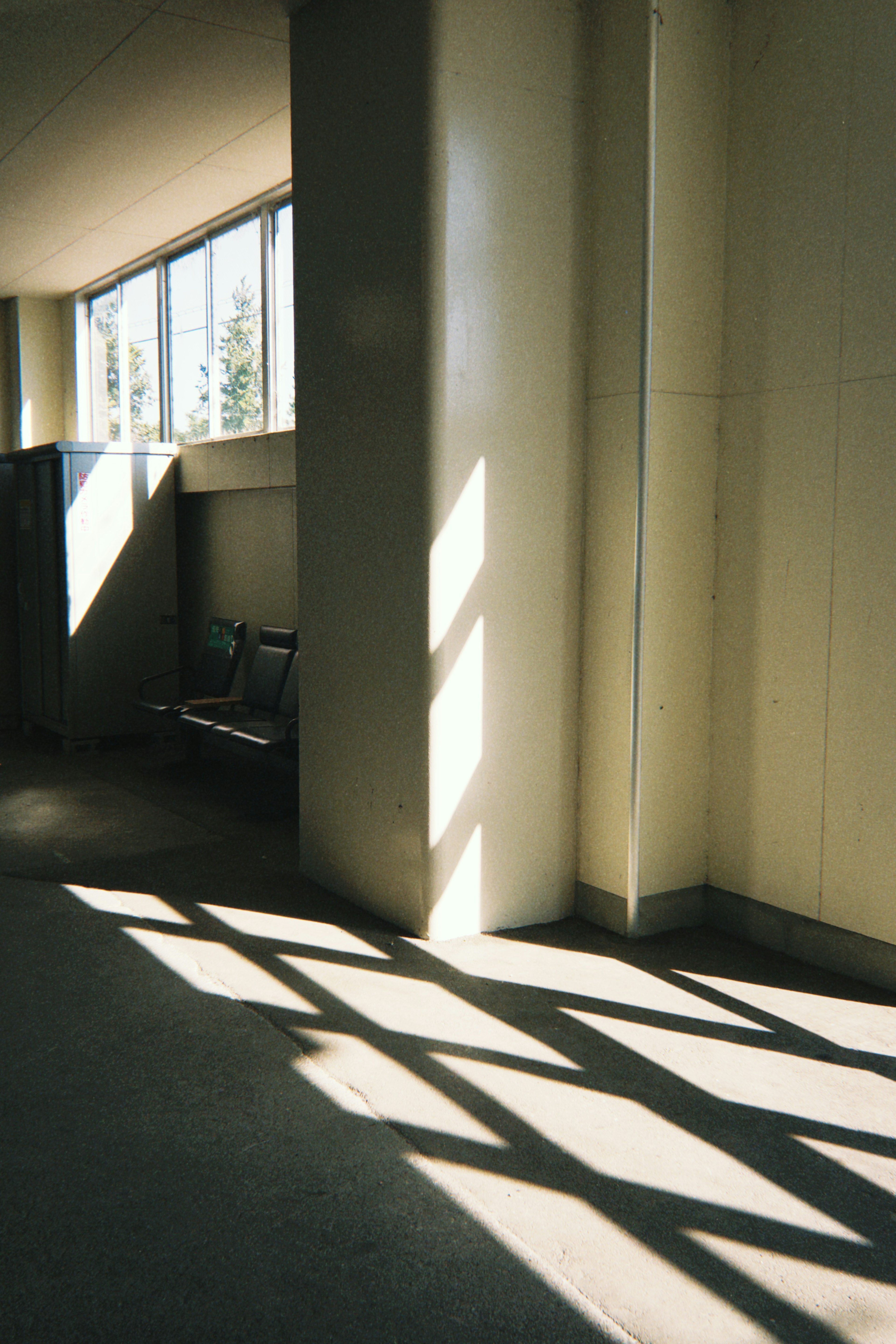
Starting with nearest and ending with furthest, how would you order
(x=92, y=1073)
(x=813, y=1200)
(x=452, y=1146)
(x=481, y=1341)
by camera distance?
1. (x=481, y=1341)
2. (x=813, y=1200)
3. (x=452, y=1146)
4. (x=92, y=1073)

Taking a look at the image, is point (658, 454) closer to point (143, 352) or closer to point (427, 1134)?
point (427, 1134)

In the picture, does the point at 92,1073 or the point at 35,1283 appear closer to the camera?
the point at 35,1283

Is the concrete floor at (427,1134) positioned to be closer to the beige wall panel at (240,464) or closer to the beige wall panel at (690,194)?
the beige wall panel at (690,194)

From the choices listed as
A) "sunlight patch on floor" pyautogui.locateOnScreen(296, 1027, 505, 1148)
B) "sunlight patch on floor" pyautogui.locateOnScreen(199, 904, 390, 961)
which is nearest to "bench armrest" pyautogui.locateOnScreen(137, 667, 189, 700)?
"sunlight patch on floor" pyautogui.locateOnScreen(199, 904, 390, 961)

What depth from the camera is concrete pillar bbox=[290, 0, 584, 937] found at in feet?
12.1

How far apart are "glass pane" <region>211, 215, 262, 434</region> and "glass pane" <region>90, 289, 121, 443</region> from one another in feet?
6.67

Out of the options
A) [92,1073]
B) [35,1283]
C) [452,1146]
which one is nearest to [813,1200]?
[452,1146]

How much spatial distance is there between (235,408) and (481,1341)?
256 inches

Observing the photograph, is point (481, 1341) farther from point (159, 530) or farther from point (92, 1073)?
point (159, 530)

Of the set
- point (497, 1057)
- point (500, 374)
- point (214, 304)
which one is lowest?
point (497, 1057)

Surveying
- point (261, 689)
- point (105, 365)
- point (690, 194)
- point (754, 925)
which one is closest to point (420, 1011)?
point (754, 925)

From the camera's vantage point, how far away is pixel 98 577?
7461mm

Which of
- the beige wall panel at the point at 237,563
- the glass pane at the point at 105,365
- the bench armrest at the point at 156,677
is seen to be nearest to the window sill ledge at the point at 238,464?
the beige wall panel at the point at 237,563

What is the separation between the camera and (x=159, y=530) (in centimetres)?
770
